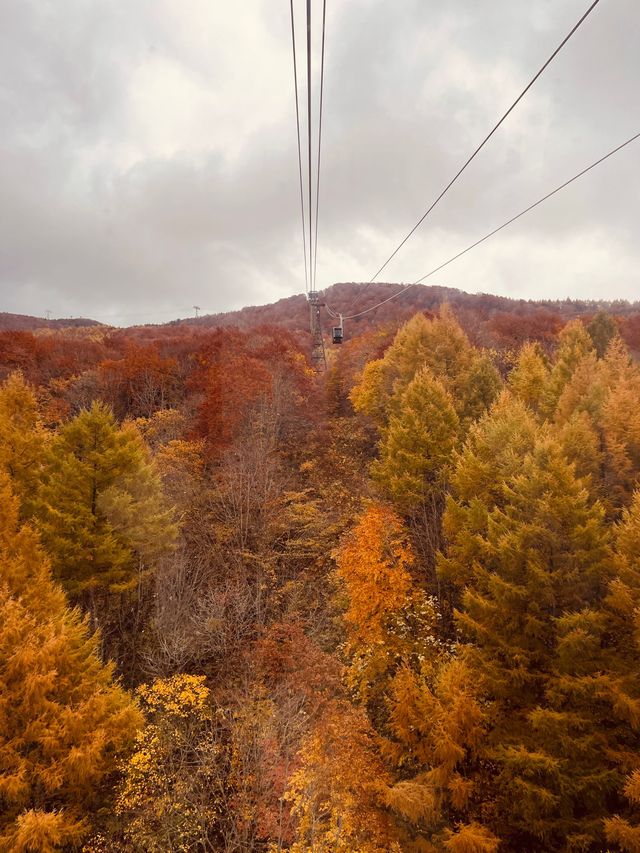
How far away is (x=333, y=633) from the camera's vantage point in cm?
2098

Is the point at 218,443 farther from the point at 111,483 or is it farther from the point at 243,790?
the point at 243,790

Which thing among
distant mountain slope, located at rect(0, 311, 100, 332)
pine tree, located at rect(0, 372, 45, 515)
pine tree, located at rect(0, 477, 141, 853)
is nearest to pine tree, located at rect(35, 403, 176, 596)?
pine tree, located at rect(0, 372, 45, 515)

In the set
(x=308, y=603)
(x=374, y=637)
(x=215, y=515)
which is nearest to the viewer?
(x=374, y=637)

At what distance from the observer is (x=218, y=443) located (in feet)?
101

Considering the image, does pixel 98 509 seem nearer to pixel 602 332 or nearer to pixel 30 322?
pixel 602 332

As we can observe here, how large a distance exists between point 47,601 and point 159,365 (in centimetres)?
3067

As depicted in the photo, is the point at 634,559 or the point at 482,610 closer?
the point at 634,559

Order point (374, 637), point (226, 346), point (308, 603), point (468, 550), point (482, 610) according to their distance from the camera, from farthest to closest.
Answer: point (226, 346) → point (308, 603) → point (374, 637) → point (468, 550) → point (482, 610)

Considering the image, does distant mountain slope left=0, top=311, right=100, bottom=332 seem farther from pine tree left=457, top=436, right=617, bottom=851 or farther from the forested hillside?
pine tree left=457, top=436, right=617, bottom=851

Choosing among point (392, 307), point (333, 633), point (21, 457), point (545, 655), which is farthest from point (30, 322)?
point (545, 655)

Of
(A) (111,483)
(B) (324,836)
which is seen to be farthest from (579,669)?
(A) (111,483)

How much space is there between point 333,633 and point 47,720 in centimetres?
1215

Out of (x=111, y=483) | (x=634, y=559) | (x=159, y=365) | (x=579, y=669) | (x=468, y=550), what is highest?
(x=159, y=365)

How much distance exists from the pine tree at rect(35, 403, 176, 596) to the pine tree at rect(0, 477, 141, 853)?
13.0 ft
